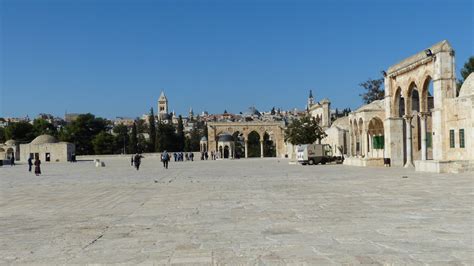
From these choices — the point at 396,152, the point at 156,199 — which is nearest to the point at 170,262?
the point at 156,199

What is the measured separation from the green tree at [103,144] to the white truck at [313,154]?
5477 cm

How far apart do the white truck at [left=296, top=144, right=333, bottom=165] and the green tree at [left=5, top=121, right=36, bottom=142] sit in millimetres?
68036

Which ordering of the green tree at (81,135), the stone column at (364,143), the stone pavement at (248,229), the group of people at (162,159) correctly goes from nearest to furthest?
the stone pavement at (248,229) → the group of people at (162,159) → the stone column at (364,143) → the green tree at (81,135)

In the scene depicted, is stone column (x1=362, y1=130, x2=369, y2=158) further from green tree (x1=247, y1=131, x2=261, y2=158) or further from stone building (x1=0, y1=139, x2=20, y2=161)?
stone building (x1=0, y1=139, x2=20, y2=161)

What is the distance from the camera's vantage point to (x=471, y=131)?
20594 mm

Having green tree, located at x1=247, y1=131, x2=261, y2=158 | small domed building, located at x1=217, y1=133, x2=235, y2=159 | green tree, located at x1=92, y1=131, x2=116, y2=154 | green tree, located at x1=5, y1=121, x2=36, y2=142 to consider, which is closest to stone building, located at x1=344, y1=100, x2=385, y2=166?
small domed building, located at x1=217, y1=133, x2=235, y2=159

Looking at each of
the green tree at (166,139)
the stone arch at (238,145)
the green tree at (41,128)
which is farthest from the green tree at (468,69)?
the green tree at (41,128)

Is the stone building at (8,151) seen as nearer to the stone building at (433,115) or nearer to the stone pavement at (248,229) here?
the stone building at (433,115)

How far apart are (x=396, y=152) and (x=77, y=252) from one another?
965 inches

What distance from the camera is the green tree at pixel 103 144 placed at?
8536cm

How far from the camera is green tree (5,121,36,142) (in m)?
91.1

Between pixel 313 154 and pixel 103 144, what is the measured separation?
56339 mm

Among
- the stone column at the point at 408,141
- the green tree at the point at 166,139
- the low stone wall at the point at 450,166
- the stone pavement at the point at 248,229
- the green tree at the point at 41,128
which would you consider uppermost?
the green tree at the point at 41,128

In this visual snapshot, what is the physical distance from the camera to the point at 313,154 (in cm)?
3675
